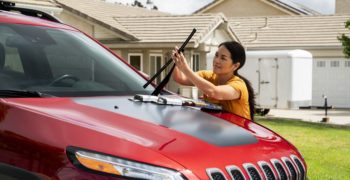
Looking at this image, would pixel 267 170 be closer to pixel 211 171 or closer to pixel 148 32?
pixel 211 171

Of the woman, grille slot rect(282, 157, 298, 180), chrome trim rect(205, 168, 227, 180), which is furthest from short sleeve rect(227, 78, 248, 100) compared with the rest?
chrome trim rect(205, 168, 227, 180)

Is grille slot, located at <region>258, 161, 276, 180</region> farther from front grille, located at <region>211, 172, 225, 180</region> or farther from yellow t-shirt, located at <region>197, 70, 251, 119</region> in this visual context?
yellow t-shirt, located at <region>197, 70, 251, 119</region>

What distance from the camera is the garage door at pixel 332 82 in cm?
2839

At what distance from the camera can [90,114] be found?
123 inches

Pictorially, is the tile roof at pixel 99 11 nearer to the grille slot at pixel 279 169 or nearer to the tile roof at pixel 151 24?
the tile roof at pixel 151 24

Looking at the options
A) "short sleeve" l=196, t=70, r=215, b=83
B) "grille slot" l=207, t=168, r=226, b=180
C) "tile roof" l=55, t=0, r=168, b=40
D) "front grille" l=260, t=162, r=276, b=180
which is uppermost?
"tile roof" l=55, t=0, r=168, b=40

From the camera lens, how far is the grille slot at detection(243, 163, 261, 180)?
2979 mm

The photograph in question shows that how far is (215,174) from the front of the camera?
2.79m

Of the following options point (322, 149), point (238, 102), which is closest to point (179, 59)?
point (238, 102)

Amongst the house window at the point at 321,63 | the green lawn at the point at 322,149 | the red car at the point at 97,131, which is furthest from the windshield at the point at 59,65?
the house window at the point at 321,63

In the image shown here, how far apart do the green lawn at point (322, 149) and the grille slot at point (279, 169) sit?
4.30 metres

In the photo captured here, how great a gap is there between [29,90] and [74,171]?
1.00 metres

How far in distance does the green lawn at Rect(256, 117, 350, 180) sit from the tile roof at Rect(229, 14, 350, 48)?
1356 cm

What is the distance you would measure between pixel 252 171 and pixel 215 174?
0.98 feet
